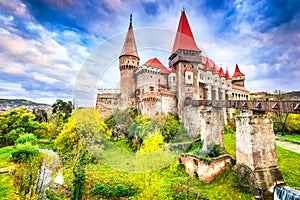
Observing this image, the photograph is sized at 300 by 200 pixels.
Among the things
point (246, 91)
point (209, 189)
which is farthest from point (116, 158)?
point (246, 91)

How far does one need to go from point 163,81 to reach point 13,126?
24629mm

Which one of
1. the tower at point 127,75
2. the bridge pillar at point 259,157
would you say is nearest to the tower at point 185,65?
the tower at point 127,75

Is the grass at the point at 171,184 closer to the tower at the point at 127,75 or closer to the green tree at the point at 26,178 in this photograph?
the green tree at the point at 26,178

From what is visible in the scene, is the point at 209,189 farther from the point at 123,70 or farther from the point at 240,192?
the point at 123,70

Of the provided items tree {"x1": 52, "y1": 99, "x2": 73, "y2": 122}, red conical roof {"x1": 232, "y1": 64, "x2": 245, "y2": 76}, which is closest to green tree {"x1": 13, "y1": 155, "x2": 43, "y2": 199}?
tree {"x1": 52, "y1": 99, "x2": 73, "y2": 122}

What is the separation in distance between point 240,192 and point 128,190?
22.4ft

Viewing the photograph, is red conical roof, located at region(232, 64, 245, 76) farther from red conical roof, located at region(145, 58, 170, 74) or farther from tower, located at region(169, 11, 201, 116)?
red conical roof, located at region(145, 58, 170, 74)

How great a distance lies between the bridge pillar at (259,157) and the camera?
28.1 ft

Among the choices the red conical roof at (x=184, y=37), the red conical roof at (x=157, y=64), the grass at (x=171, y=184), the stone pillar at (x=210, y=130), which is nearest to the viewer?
the grass at (x=171, y=184)

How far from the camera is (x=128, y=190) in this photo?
1000cm

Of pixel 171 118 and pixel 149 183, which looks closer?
pixel 149 183

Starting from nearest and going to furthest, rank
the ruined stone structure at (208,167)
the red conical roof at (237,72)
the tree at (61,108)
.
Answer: the ruined stone structure at (208,167) < the tree at (61,108) < the red conical roof at (237,72)

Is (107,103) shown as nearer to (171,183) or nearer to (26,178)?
(171,183)

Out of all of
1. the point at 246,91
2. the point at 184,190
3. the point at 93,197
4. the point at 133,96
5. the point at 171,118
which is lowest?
the point at 93,197
